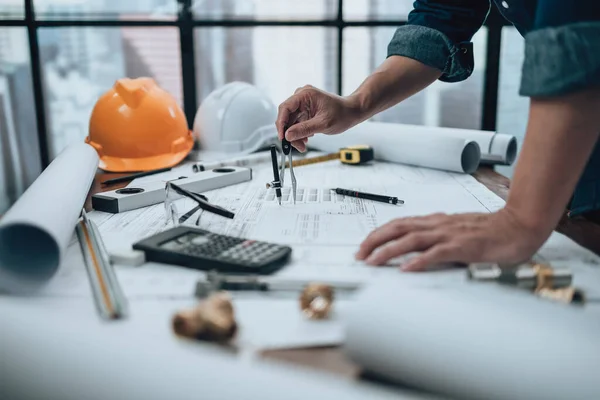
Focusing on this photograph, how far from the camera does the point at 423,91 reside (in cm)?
220

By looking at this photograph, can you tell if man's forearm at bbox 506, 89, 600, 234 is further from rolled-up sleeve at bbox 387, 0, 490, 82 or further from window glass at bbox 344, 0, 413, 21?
window glass at bbox 344, 0, 413, 21

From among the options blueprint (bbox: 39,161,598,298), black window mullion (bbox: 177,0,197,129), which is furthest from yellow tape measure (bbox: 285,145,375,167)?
black window mullion (bbox: 177,0,197,129)

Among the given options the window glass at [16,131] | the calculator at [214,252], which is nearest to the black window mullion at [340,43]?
the window glass at [16,131]

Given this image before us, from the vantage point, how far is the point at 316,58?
2062 millimetres

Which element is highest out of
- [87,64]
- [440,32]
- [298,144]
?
[440,32]

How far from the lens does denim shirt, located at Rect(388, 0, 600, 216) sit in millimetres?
651

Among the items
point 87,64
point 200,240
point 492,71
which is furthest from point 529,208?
point 87,64

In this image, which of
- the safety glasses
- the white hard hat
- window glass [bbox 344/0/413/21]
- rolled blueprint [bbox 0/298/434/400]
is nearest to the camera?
rolled blueprint [bbox 0/298/434/400]

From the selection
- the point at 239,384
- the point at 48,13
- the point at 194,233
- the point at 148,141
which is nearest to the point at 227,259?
the point at 194,233

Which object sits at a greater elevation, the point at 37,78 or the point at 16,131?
the point at 37,78

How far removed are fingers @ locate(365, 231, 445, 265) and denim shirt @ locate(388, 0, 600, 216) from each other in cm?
21

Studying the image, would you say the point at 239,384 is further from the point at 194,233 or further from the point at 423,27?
the point at 423,27

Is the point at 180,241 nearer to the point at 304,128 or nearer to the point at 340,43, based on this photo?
the point at 304,128

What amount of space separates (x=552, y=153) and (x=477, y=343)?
13.2 inches
